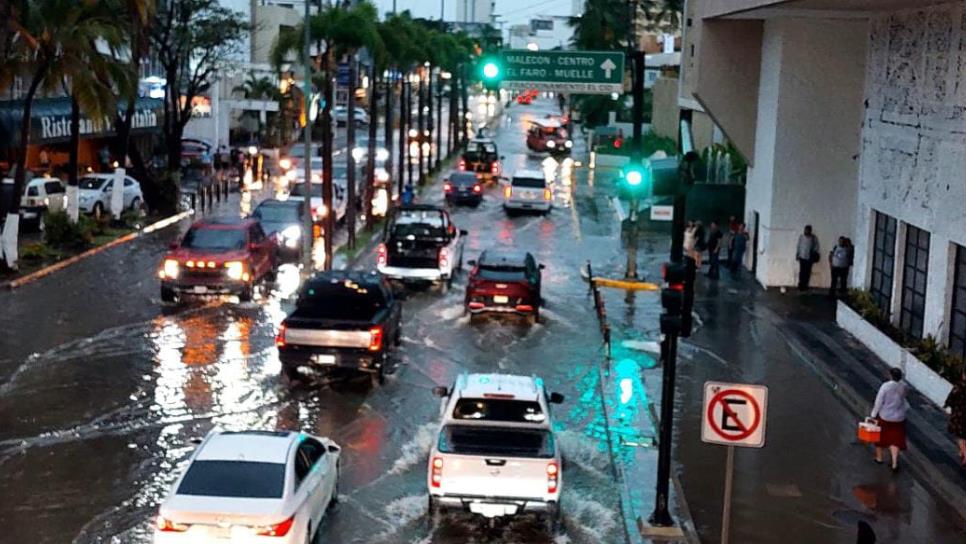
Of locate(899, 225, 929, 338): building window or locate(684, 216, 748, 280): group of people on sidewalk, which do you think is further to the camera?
locate(684, 216, 748, 280): group of people on sidewalk

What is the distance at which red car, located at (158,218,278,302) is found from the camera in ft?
93.9

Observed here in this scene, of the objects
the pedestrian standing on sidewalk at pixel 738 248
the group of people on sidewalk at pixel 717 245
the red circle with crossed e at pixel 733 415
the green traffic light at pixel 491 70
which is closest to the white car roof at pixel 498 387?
the red circle with crossed e at pixel 733 415

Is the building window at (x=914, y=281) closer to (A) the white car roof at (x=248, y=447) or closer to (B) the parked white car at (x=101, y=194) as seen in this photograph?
(A) the white car roof at (x=248, y=447)

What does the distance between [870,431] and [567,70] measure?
62.9ft

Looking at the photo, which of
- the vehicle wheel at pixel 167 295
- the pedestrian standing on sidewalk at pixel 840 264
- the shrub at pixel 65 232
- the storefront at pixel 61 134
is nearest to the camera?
the vehicle wheel at pixel 167 295

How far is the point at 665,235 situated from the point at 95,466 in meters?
30.5

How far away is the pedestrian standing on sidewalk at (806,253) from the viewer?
1261 inches

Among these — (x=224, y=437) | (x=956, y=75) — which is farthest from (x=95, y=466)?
(x=956, y=75)

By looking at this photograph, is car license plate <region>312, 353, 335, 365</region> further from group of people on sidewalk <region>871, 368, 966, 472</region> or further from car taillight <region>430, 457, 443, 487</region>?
group of people on sidewalk <region>871, 368, 966, 472</region>

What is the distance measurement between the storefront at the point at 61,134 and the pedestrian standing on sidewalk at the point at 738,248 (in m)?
17.6

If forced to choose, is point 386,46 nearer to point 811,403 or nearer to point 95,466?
point 811,403

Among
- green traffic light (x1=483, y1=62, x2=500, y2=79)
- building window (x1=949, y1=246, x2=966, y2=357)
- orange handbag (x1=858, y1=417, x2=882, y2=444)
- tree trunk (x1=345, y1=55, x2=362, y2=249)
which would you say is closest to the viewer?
orange handbag (x1=858, y1=417, x2=882, y2=444)

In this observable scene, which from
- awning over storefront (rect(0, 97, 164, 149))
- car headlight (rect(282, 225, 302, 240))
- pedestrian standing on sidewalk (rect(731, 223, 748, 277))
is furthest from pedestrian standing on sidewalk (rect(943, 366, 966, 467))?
awning over storefront (rect(0, 97, 164, 149))

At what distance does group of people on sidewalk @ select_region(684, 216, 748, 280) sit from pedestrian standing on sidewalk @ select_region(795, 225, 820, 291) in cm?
266
